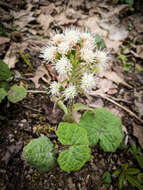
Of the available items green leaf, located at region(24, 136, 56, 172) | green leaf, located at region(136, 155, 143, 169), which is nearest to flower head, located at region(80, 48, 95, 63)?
green leaf, located at region(24, 136, 56, 172)

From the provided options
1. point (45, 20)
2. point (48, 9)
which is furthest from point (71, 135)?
point (48, 9)

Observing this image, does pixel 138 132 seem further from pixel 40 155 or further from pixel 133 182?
pixel 40 155

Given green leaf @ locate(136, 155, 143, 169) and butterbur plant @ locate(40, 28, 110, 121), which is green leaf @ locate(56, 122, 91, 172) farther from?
green leaf @ locate(136, 155, 143, 169)

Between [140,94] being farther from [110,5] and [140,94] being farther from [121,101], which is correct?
[110,5]

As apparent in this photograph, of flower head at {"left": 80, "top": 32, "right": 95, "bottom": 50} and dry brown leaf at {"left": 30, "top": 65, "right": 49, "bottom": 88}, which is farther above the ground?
flower head at {"left": 80, "top": 32, "right": 95, "bottom": 50}

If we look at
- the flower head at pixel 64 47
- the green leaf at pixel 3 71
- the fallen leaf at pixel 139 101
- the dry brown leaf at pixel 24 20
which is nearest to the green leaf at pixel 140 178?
the fallen leaf at pixel 139 101

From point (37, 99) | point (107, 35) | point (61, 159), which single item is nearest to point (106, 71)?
point (107, 35)
